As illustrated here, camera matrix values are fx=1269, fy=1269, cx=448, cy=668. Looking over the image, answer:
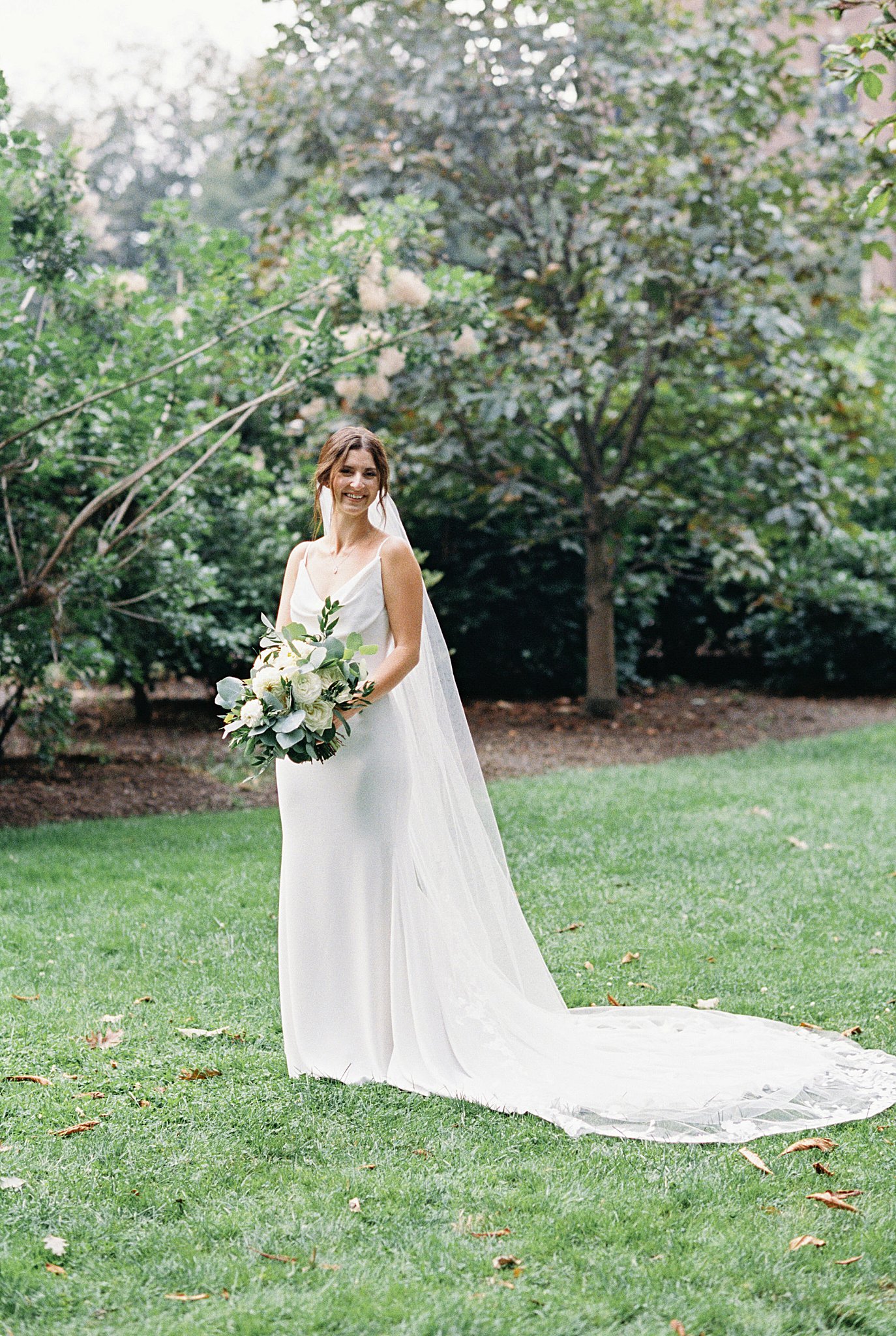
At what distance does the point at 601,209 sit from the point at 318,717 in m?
7.24

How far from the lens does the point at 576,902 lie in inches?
249

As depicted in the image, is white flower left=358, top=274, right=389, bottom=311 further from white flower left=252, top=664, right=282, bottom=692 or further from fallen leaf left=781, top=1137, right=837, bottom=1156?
fallen leaf left=781, top=1137, right=837, bottom=1156

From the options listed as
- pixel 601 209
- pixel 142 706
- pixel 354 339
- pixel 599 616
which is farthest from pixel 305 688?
pixel 142 706

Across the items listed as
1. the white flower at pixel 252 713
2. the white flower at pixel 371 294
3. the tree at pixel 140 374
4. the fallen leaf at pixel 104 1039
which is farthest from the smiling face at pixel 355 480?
the white flower at pixel 371 294

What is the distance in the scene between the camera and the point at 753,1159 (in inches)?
135

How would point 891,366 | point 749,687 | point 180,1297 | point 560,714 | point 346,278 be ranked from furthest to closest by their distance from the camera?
point 891,366 → point 749,687 → point 560,714 → point 346,278 → point 180,1297

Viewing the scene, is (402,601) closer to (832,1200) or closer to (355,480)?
(355,480)

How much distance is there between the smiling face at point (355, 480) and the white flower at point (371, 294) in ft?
11.6

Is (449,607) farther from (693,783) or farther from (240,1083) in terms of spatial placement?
(240,1083)

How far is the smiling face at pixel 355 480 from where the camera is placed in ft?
13.9

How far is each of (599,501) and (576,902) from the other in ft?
20.8

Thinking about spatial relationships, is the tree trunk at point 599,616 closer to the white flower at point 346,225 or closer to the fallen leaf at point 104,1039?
the white flower at point 346,225

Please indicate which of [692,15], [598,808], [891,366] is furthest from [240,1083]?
[891,366]

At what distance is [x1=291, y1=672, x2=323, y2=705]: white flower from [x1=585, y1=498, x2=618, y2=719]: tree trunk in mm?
8475
